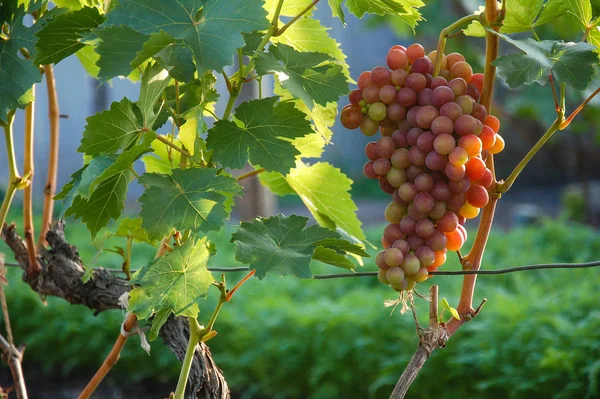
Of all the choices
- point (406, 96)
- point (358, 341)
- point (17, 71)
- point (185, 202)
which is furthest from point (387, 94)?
point (358, 341)

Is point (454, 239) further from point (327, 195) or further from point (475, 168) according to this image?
point (327, 195)

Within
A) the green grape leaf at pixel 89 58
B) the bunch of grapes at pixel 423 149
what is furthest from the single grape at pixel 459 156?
the green grape leaf at pixel 89 58

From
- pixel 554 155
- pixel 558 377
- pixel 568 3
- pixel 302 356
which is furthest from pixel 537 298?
pixel 554 155

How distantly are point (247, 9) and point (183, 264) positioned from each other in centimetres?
25

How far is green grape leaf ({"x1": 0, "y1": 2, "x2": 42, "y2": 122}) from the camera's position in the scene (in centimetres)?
80

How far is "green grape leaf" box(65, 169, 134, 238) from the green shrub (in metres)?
1.71

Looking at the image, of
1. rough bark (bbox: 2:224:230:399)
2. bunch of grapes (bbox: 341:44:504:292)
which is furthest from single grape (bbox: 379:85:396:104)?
rough bark (bbox: 2:224:230:399)

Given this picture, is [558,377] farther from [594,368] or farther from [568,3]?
[568,3]

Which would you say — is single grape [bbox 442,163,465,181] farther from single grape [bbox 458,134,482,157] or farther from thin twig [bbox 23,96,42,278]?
thin twig [bbox 23,96,42,278]

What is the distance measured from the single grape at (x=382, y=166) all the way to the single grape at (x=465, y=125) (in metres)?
0.08

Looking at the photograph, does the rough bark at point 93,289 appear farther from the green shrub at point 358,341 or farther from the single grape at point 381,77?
the green shrub at point 358,341

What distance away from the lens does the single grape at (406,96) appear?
0.68 m

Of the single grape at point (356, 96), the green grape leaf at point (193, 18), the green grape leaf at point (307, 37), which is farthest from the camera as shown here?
the green grape leaf at point (307, 37)

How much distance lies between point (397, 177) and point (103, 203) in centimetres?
31
